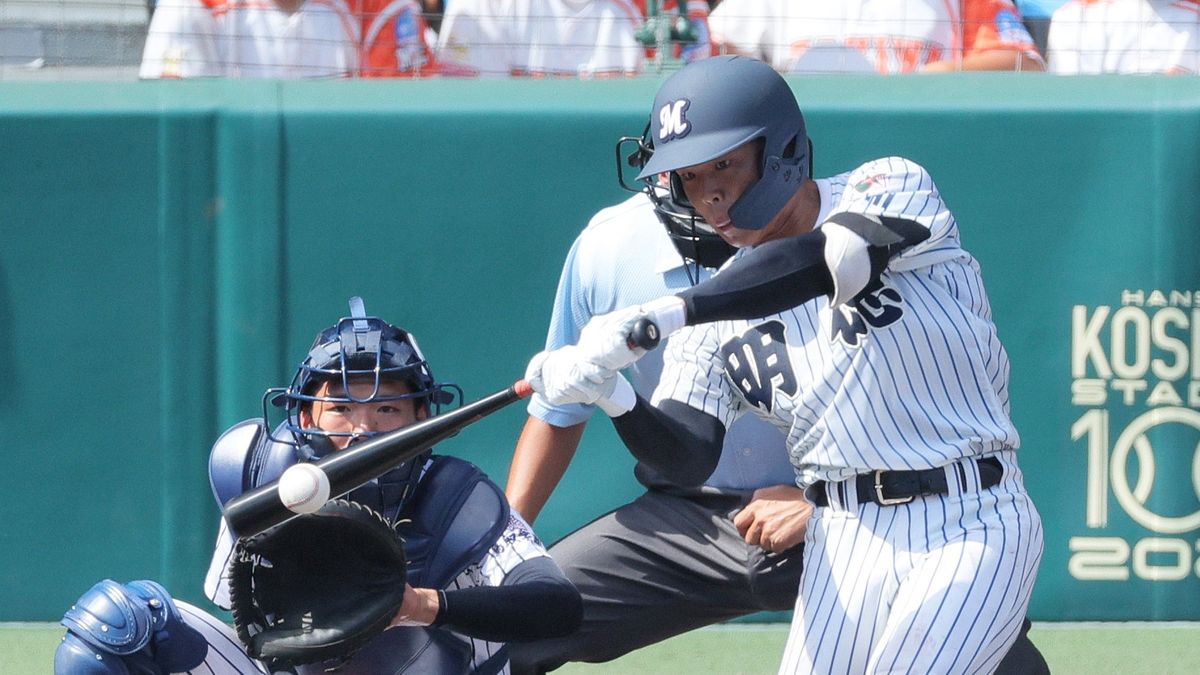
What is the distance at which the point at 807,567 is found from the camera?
9.39 ft

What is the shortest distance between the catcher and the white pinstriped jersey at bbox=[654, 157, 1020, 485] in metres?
0.52

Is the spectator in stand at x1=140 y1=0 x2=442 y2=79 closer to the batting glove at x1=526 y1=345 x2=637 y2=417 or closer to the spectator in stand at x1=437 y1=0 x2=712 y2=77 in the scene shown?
the spectator in stand at x1=437 y1=0 x2=712 y2=77

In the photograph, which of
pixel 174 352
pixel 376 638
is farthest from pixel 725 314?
pixel 174 352

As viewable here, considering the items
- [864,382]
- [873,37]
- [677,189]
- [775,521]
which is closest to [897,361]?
[864,382]

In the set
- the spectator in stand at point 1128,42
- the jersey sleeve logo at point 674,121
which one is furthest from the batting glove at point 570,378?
the spectator in stand at point 1128,42

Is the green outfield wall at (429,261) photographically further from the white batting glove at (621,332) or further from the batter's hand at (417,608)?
the white batting glove at (621,332)

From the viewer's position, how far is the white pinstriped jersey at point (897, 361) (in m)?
2.69

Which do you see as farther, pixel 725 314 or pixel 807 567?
pixel 807 567

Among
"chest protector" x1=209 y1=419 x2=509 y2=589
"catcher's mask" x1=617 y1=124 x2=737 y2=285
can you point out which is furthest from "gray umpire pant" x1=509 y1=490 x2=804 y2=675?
"chest protector" x1=209 y1=419 x2=509 y2=589

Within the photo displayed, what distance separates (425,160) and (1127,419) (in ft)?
6.55

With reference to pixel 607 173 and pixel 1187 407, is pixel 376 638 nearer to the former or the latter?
pixel 607 173

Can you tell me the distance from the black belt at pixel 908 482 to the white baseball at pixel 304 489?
853mm

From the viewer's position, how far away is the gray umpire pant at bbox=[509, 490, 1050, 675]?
3.58 meters

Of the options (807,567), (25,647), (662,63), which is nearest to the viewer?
(807,567)
